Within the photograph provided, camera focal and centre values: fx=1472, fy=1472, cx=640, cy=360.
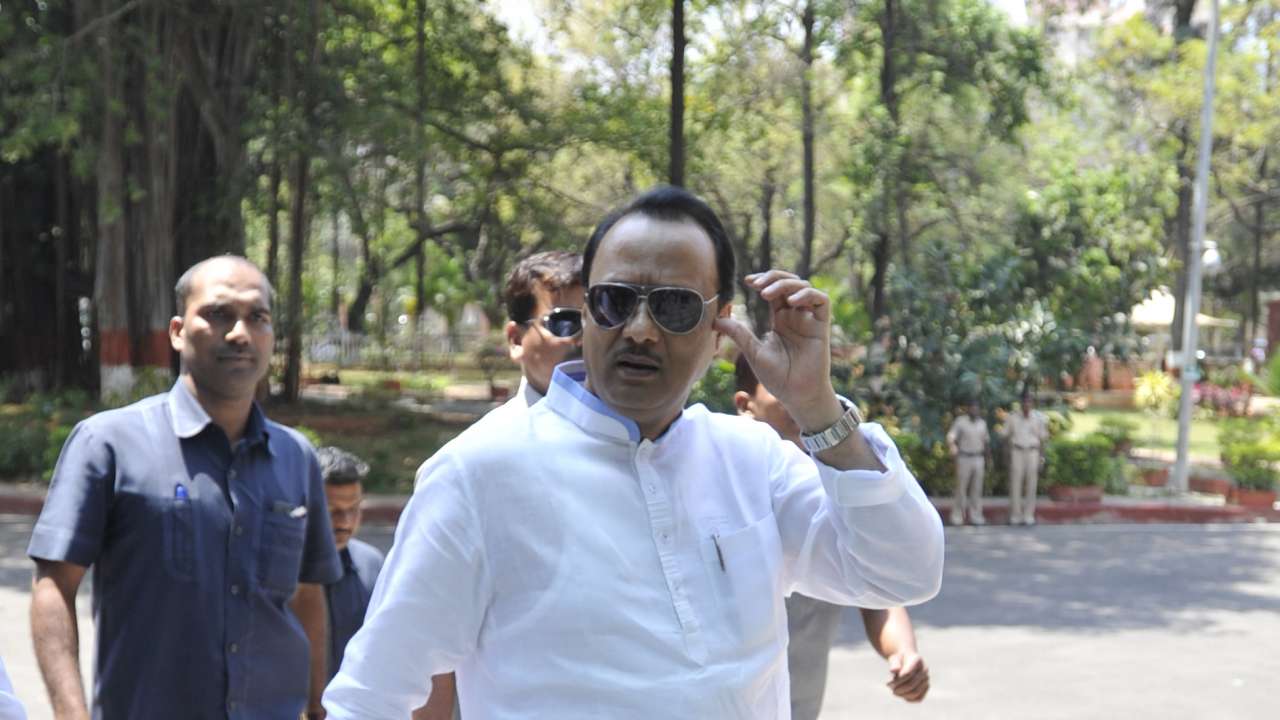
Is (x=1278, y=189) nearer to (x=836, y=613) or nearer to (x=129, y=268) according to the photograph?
(x=129, y=268)

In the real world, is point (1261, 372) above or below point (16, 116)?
below

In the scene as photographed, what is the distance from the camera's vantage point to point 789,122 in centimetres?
2352

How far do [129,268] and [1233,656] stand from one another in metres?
13.3

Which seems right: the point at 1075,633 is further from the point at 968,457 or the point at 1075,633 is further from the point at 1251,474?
the point at 1251,474

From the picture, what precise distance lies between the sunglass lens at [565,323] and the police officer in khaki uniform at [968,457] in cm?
1222

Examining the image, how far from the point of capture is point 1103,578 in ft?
39.5

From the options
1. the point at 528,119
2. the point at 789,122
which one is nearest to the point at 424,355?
the point at 789,122

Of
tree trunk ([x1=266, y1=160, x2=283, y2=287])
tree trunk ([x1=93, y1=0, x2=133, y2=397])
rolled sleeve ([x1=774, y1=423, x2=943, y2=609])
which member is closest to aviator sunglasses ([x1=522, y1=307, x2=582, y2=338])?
rolled sleeve ([x1=774, y1=423, x2=943, y2=609])

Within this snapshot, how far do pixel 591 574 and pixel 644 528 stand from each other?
105 mm

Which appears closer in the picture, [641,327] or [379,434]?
[641,327]

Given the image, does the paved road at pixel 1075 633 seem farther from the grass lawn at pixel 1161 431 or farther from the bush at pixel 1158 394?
the bush at pixel 1158 394

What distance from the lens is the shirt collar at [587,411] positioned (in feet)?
6.61

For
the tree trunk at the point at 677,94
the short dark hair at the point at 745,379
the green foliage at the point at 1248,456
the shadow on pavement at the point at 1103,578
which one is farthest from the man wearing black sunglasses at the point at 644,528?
the green foliage at the point at 1248,456

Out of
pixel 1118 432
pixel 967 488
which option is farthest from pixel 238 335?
pixel 1118 432
